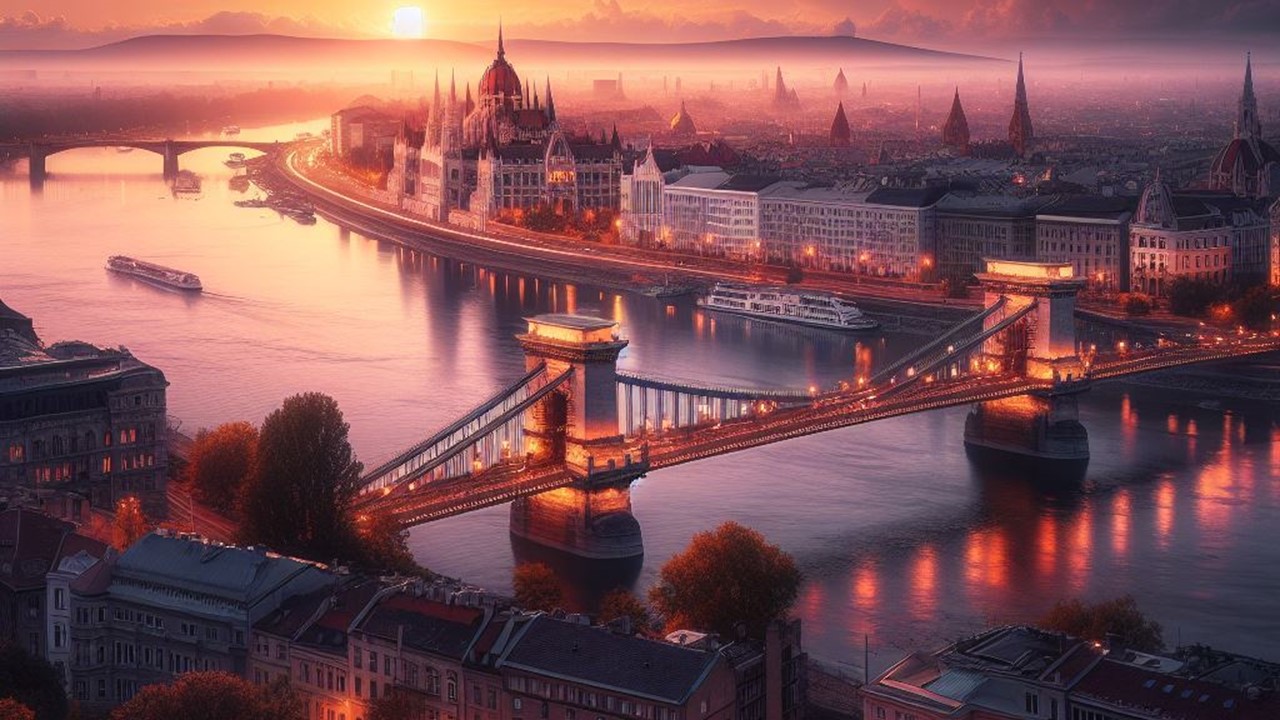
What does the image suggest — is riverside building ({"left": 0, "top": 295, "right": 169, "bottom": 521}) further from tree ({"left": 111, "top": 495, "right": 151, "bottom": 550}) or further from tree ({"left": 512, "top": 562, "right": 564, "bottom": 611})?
tree ({"left": 512, "top": 562, "right": 564, "bottom": 611})

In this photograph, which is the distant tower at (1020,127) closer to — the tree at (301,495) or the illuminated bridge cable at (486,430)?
the illuminated bridge cable at (486,430)

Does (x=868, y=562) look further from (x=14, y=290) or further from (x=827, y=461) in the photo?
(x=14, y=290)

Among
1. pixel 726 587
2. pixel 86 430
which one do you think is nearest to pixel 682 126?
pixel 86 430

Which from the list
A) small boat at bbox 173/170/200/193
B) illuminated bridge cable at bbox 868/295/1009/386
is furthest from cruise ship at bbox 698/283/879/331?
small boat at bbox 173/170/200/193

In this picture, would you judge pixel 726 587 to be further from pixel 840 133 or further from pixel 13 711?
pixel 840 133

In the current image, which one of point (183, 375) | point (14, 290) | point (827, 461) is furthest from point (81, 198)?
point (827, 461)
